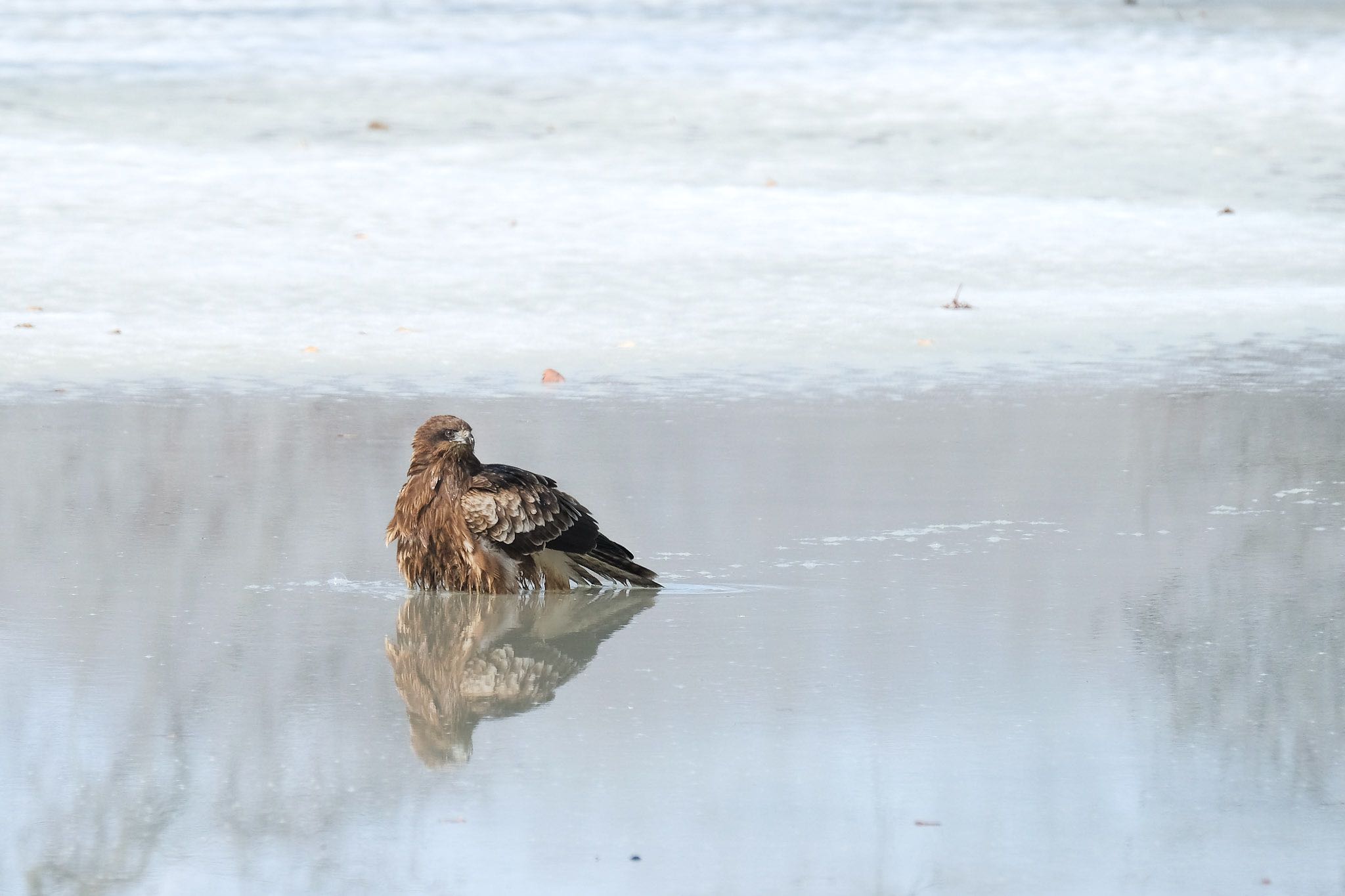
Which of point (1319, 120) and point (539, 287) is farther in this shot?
point (1319, 120)

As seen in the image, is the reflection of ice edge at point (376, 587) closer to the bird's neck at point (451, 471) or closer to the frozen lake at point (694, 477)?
the frozen lake at point (694, 477)

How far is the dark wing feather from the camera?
525 cm

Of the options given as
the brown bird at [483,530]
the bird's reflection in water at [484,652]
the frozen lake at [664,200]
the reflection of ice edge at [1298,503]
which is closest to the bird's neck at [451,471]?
the brown bird at [483,530]

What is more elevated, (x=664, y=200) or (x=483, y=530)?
(x=483, y=530)

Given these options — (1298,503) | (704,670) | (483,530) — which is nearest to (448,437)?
(483,530)

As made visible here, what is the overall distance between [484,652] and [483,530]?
1.94 feet

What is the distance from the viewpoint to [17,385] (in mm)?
8273

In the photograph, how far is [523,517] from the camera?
528 centimetres

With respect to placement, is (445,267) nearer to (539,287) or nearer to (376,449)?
(539,287)

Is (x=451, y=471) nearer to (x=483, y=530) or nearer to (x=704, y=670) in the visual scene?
(x=483, y=530)

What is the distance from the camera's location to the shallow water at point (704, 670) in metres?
3.33

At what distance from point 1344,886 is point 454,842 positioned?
1.48 m

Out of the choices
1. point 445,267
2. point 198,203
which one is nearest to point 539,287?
point 445,267

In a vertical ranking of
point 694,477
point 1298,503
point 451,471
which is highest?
point 451,471
